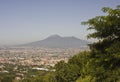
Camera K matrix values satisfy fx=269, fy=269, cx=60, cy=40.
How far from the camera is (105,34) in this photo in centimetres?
969

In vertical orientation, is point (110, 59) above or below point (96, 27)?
below

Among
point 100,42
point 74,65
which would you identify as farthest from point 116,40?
point 74,65

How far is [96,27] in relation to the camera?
372 inches

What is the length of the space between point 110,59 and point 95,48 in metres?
1.25

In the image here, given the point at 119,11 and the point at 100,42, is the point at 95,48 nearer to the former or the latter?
the point at 100,42

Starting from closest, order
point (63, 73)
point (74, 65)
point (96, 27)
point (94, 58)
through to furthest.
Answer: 1. point (96, 27)
2. point (94, 58)
3. point (74, 65)
4. point (63, 73)

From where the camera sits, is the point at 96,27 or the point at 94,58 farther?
the point at 94,58

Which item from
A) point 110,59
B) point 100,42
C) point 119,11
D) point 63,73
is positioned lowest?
point 63,73

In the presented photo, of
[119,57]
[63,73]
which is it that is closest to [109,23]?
[119,57]

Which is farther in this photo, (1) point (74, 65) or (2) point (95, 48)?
(1) point (74, 65)

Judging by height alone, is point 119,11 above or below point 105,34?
above

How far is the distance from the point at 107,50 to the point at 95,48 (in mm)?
1280

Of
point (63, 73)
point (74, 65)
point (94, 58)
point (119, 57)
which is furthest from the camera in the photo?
point (63, 73)

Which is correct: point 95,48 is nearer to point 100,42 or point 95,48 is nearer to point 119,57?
point 100,42
